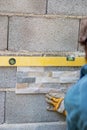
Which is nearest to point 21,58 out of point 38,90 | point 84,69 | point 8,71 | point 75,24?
point 8,71

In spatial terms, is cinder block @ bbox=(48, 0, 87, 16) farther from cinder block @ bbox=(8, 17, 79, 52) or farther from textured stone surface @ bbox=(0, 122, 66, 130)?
textured stone surface @ bbox=(0, 122, 66, 130)

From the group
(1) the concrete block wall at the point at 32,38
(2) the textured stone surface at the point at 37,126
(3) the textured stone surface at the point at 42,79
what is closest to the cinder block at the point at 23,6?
(1) the concrete block wall at the point at 32,38

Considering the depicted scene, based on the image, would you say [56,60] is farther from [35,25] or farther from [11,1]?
[11,1]

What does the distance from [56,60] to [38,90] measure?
0.26 meters

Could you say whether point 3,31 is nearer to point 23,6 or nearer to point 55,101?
point 23,6

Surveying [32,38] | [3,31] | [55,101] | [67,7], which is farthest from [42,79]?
[67,7]

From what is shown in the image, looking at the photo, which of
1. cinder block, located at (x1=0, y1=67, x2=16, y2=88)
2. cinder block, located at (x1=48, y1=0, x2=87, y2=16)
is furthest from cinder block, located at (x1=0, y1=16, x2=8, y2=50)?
cinder block, located at (x1=48, y1=0, x2=87, y2=16)

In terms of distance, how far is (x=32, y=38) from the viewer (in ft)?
7.29

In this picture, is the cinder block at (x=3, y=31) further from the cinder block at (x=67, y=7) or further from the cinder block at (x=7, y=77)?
the cinder block at (x=67, y=7)

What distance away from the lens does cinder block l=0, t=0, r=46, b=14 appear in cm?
214

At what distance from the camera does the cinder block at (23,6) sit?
214 centimetres

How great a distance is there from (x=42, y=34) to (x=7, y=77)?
0.41 m

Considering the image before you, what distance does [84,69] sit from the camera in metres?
1.11

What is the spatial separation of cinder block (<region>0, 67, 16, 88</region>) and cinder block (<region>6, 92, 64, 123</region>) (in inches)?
2.7
